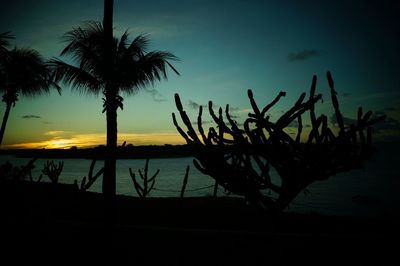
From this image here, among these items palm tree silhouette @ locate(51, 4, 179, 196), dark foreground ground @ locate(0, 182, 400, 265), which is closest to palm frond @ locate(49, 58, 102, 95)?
palm tree silhouette @ locate(51, 4, 179, 196)

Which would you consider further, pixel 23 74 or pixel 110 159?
pixel 23 74

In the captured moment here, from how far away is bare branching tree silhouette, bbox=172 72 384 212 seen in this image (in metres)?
5.10

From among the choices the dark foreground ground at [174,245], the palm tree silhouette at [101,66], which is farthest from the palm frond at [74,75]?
the dark foreground ground at [174,245]

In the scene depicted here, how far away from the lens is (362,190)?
5706 cm

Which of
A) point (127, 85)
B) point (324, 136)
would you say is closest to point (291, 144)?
point (324, 136)

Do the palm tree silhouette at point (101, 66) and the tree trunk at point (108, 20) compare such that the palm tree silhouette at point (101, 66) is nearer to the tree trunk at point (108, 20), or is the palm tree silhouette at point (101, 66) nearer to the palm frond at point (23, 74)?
the tree trunk at point (108, 20)

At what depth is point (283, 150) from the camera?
5363mm

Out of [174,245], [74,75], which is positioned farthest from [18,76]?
[174,245]

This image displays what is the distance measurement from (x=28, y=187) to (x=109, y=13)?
765 centimetres

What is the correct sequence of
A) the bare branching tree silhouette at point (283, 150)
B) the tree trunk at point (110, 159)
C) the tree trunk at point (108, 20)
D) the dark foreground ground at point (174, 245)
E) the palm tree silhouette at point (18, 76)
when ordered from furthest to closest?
1. the palm tree silhouette at point (18, 76)
2. the tree trunk at point (108, 20)
3. the tree trunk at point (110, 159)
4. the bare branching tree silhouette at point (283, 150)
5. the dark foreground ground at point (174, 245)

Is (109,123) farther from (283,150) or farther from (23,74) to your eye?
(23,74)

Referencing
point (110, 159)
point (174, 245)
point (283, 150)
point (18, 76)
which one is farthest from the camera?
point (18, 76)

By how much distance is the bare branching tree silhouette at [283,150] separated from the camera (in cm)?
510

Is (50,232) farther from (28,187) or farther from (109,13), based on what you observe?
(28,187)
